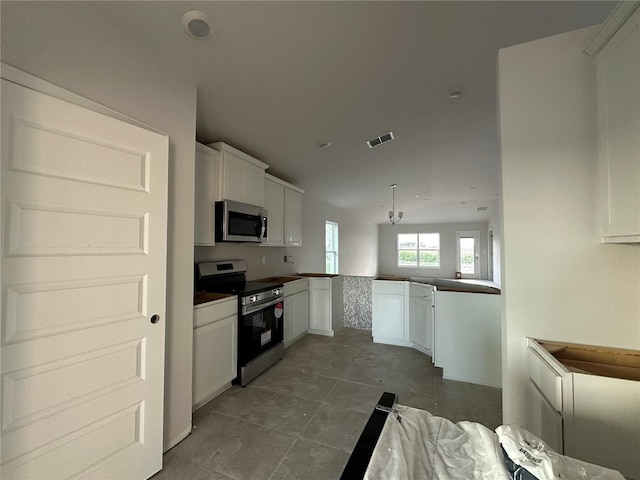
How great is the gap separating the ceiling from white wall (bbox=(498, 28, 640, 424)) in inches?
15.0

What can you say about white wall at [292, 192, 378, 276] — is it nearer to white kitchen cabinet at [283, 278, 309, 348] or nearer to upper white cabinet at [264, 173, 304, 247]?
upper white cabinet at [264, 173, 304, 247]

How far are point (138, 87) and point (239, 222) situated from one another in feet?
4.58

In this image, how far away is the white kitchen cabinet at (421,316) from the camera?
3.14 meters

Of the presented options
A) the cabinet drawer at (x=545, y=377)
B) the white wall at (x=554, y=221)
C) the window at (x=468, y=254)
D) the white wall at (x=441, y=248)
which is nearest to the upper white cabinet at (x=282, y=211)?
the white wall at (x=554, y=221)

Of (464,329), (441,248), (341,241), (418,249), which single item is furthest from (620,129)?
(418,249)

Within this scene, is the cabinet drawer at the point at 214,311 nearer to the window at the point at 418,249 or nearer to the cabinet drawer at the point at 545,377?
the cabinet drawer at the point at 545,377

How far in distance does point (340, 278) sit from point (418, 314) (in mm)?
1423

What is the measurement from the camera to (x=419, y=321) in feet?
11.0

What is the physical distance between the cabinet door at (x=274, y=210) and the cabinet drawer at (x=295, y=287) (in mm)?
625

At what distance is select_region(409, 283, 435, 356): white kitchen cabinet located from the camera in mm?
3143

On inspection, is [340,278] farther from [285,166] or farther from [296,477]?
[296,477]

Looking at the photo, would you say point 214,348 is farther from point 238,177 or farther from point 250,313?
point 238,177

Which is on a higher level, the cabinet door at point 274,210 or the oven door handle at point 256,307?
the cabinet door at point 274,210

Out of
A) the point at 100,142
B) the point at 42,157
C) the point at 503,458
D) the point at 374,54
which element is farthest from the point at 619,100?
the point at 42,157
